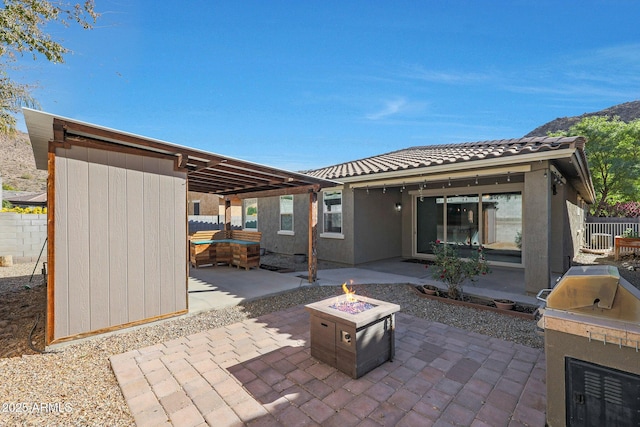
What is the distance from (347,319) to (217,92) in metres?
10.4

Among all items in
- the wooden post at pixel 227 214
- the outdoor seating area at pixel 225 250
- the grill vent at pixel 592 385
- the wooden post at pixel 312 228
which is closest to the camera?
the grill vent at pixel 592 385

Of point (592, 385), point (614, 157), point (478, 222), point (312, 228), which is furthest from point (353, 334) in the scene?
point (614, 157)

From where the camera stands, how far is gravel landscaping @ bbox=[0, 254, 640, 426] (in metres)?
2.49

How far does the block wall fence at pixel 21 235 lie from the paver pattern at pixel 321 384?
421 inches

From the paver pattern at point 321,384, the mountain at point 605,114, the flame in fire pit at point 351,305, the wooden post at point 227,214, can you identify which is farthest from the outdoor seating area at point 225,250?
the mountain at point 605,114

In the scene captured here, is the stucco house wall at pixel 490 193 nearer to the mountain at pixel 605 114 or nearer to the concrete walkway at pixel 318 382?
the concrete walkway at pixel 318 382

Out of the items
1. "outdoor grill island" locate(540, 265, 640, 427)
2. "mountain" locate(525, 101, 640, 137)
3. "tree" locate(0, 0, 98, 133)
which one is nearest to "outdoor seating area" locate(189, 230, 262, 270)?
"tree" locate(0, 0, 98, 133)

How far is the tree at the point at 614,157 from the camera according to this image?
18516mm

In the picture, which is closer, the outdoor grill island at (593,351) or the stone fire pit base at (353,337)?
the outdoor grill island at (593,351)

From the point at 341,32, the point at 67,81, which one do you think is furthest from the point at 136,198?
the point at 341,32

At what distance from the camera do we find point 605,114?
43812 mm

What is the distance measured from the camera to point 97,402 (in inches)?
103

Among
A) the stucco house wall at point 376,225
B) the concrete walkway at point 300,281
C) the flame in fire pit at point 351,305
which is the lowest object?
the concrete walkway at point 300,281

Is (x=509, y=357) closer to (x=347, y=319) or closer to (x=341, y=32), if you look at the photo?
(x=347, y=319)
